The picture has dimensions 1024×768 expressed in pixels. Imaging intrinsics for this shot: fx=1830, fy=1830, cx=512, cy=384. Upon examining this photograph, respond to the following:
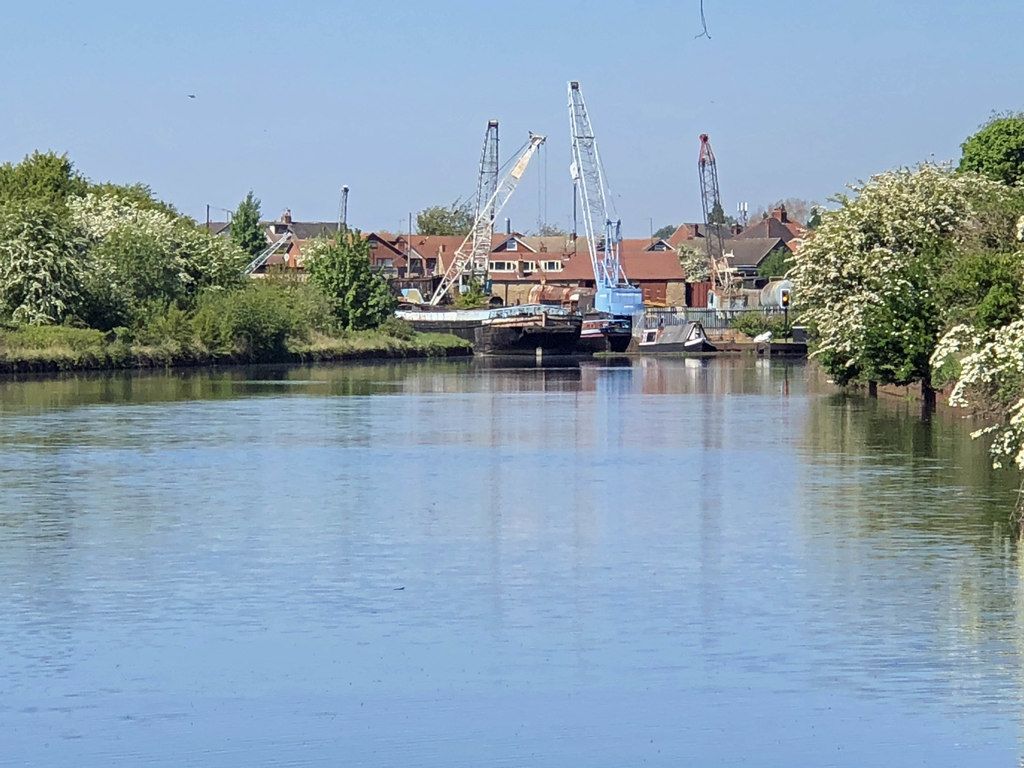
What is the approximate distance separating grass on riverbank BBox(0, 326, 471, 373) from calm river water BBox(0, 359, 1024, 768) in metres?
36.7

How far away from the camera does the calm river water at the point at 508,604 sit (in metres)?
12.9

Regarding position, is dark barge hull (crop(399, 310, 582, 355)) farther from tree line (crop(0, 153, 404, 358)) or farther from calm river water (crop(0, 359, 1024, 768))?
calm river water (crop(0, 359, 1024, 768))

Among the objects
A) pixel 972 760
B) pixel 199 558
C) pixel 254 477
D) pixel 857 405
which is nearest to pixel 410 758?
pixel 972 760

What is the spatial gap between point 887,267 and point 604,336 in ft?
218

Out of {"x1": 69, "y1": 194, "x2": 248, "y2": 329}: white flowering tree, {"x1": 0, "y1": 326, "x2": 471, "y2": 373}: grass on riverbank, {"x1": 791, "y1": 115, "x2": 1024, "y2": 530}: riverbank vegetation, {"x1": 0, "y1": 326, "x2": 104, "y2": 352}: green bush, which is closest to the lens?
{"x1": 791, "y1": 115, "x2": 1024, "y2": 530}: riverbank vegetation

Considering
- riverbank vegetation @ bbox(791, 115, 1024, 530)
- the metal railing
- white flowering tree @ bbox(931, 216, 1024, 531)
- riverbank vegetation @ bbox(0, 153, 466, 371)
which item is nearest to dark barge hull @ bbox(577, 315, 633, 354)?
the metal railing

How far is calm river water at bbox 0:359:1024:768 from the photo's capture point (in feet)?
42.2

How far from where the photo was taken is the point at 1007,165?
7575cm

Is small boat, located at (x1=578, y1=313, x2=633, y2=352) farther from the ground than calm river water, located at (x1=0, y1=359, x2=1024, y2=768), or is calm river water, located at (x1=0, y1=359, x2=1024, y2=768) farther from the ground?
small boat, located at (x1=578, y1=313, x2=633, y2=352)

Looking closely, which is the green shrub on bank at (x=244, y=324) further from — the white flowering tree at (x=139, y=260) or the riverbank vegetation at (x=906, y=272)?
the riverbank vegetation at (x=906, y=272)

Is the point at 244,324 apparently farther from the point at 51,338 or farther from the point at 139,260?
the point at 51,338

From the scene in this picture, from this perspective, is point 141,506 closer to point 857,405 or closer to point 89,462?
point 89,462

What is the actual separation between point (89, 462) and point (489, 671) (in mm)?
19897

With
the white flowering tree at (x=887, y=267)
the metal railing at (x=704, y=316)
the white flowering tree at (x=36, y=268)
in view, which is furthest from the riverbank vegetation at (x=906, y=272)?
the metal railing at (x=704, y=316)
